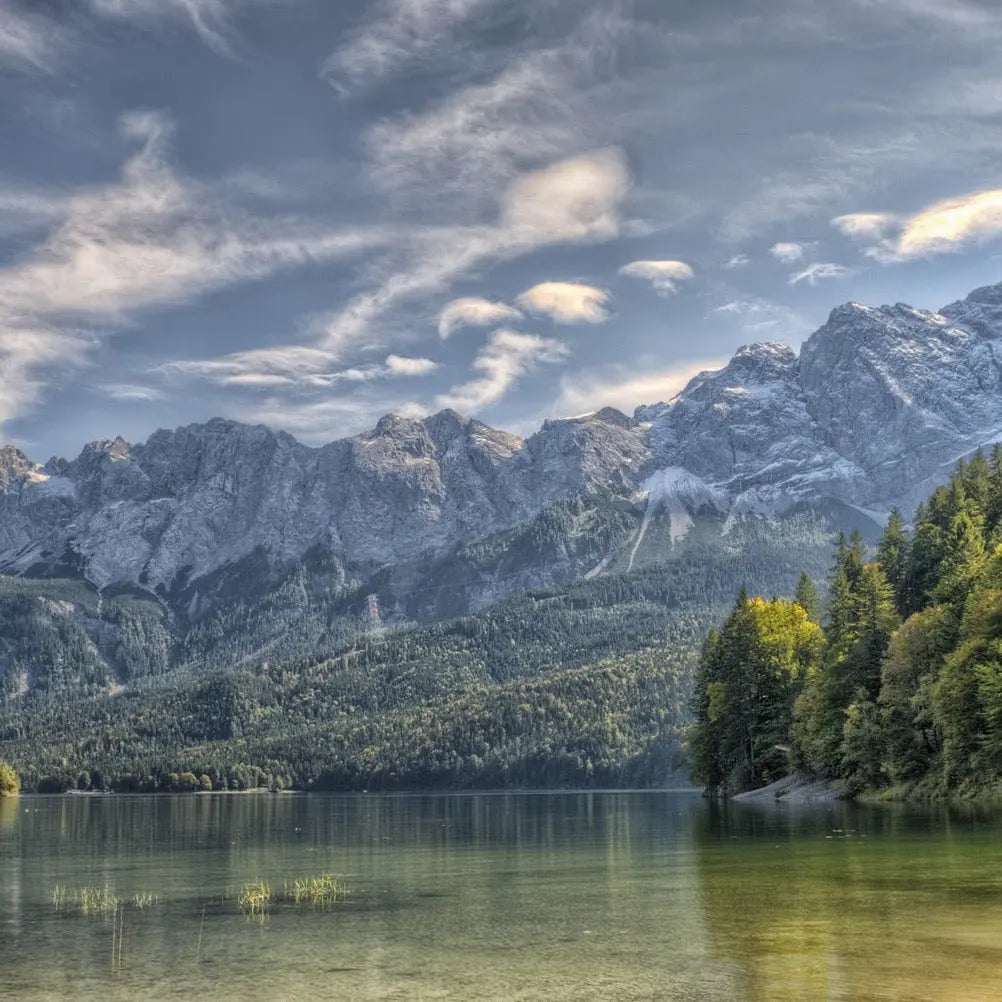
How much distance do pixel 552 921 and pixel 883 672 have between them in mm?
65580

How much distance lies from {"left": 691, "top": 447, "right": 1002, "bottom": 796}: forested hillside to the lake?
12.6 meters

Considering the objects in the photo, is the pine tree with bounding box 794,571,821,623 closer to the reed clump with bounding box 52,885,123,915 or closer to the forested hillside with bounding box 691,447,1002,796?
the forested hillside with bounding box 691,447,1002,796

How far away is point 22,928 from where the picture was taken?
39.8 m

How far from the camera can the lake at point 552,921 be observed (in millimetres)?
27031

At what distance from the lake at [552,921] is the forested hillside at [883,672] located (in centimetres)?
1255

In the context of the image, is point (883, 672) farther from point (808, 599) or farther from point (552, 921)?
point (552, 921)

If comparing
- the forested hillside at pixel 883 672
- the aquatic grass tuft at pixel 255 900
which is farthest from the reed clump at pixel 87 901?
the forested hillside at pixel 883 672

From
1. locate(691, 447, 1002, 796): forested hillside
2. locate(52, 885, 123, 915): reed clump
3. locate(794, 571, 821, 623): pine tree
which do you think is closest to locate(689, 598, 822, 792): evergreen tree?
locate(691, 447, 1002, 796): forested hillside

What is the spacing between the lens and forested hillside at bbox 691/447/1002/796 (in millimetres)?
81938

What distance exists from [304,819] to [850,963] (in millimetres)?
108627

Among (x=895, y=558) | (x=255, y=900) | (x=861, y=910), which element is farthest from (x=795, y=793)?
(x=861, y=910)

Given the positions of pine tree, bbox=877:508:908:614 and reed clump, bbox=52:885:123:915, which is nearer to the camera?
reed clump, bbox=52:885:123:915

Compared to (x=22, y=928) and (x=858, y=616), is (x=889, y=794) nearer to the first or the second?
(x=858, y=616)

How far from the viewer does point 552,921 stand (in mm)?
37125
